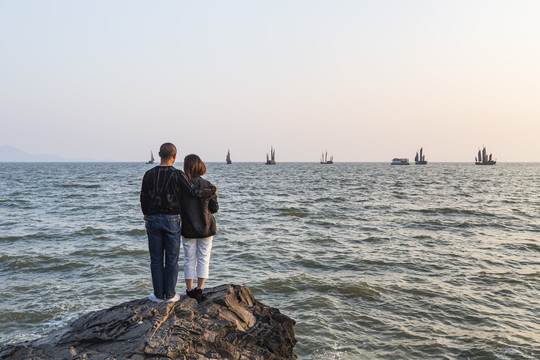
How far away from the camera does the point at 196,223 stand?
4910mm

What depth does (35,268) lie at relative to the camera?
10570 millimetres

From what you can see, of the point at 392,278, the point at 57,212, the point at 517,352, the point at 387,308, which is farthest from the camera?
the point at 57,212

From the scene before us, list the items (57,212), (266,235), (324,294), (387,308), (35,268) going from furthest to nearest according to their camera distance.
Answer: (57,212)
(266,235)
(35,268)
(324,294)
(387,308)

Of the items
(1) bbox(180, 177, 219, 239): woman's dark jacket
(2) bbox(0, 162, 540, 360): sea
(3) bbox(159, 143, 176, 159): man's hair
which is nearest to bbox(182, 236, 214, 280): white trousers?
(1) bbox(180, 177, 219, 239): woman's dark jacket

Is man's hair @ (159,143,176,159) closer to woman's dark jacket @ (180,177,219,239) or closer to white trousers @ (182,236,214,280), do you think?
woman's dark jacket @ (180,177,219,239)

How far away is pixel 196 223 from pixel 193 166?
0.75 m

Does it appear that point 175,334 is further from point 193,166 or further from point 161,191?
point 193,166

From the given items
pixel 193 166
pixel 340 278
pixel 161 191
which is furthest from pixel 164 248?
pixel 340 278

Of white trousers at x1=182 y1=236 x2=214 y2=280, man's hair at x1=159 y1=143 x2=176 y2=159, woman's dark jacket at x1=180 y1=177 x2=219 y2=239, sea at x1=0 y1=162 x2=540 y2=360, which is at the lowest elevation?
sea at x1=0 y1=162 x2=540 y2=360

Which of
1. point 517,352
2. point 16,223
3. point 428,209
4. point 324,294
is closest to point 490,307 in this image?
point 517,352

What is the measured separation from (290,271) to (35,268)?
7217 millimetres

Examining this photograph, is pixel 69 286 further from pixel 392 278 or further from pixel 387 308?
pixel 392 278

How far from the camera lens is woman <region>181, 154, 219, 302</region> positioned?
4898 millimetres

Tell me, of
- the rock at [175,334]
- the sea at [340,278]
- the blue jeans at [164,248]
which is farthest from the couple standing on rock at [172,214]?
the sea at [340,278]
